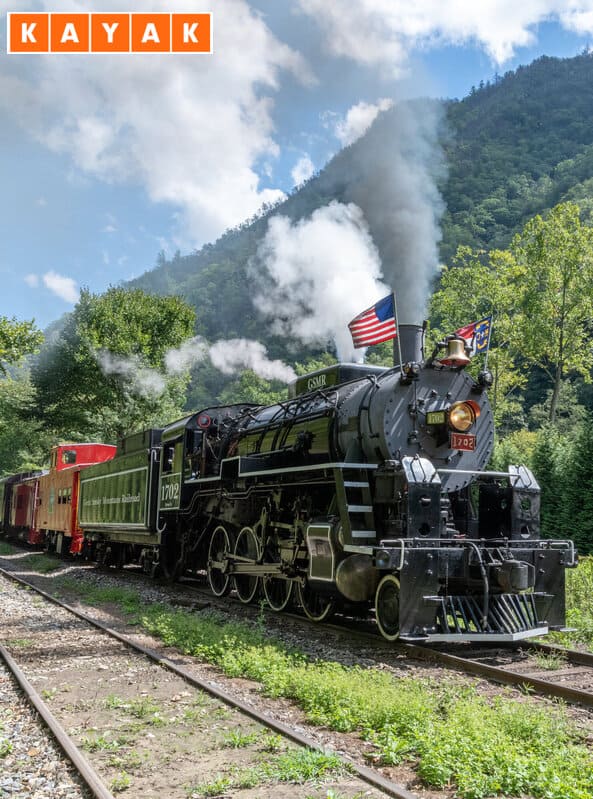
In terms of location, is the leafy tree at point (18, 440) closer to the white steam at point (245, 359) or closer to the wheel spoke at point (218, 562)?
the white steam at point (245, 359)

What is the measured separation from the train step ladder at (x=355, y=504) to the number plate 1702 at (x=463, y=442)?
1076 mm

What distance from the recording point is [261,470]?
1060 centimetres

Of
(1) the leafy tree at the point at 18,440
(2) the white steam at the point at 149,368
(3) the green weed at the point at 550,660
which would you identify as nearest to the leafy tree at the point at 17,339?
(2) the white steam at the point at 149,368

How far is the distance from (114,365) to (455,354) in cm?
2705

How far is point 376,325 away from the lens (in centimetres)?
1142

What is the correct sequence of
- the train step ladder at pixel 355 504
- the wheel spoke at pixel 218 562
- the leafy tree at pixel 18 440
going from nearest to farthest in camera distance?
the train step ladder at pixel 355 504, the wheel spoke at pixel 218 562, the leafy tree at pixel 18 440

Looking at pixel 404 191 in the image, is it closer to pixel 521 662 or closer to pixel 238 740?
pixel 521 662

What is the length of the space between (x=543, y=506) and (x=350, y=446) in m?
17.2

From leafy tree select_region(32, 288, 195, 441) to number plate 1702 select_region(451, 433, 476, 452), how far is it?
2649 centimetres

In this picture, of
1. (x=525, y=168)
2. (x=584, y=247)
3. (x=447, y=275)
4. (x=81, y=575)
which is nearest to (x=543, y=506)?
(x=584, y=247)

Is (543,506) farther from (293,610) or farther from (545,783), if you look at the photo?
(545,783)

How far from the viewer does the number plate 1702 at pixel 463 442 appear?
29.0 ft

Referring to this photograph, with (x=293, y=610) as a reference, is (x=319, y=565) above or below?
above

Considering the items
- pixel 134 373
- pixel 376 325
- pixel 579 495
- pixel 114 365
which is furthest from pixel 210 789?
pixel 114 365
